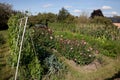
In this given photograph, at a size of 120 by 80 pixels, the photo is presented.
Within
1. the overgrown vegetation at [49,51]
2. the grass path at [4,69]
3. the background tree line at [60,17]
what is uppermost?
the background tree line at [60,17]

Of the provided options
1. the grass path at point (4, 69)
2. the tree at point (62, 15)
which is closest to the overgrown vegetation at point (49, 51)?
the grass path at point (4, 69)

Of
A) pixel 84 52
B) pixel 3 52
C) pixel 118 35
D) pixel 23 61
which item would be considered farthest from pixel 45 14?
pixel 23 61

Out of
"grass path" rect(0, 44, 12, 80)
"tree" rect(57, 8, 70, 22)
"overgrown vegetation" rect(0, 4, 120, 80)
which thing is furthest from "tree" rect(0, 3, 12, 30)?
"grass path" rect(0, 44, 12, 80)

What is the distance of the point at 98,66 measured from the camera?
9.47 m

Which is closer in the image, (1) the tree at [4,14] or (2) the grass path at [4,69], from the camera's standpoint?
(2) the grass path at [4,69]

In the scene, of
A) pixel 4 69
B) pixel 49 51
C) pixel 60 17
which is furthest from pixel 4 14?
pixel 4 69

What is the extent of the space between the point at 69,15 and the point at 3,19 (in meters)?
9.40

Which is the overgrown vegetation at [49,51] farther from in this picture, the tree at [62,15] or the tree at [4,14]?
the tree at [62,15]

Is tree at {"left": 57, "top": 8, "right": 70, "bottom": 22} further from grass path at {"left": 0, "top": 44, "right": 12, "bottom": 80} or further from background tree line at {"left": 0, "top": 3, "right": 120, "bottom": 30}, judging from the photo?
grass path at {"left": 0, "top": 44, "right": 12, "bottom": 80}

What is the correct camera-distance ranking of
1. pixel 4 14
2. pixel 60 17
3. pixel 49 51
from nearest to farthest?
1. pixel 49 51
2. pixel 4 14
3. pixel 60 17

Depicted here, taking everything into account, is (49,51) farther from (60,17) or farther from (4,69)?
(60,17)

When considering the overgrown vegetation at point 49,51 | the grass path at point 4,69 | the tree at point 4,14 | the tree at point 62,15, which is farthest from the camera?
the tree at point 62,15

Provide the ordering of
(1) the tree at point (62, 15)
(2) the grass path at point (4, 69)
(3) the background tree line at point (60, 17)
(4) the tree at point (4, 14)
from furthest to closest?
(1) the tree at point (62, 15) < (3) the background tree line at point (60, 17) < (4) the tree at point (4, 14) < (2) the grass path at point (4, 69)

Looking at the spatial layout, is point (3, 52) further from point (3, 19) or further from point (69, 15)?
point (69, 15)
